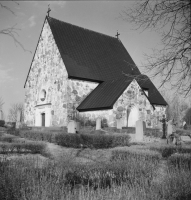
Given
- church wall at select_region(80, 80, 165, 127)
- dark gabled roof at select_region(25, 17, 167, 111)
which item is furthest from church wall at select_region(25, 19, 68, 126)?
church wall at select_region(80, 80, 165, 127)

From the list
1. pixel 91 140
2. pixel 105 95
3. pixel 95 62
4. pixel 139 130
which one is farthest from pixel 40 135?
pixel 95 62

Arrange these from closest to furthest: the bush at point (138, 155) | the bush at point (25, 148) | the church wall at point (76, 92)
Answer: the bush at point (138, 155) → the bush at point (25, 148) → the church wall at point (76, 92)

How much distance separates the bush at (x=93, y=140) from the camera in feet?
36.6

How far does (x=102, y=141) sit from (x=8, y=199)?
740 cm

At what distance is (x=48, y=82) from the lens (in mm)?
21109

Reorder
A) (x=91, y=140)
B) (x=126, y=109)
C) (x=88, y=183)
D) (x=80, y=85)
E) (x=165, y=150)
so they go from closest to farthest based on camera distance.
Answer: (x=88, y=183) < (x=165, y=150) < (x=91, y=140) < (x=126, y=109) < (x=80, y=85)

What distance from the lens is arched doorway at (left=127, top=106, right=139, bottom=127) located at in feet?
61.0

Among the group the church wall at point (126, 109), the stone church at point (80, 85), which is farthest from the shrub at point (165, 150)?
the church wall at point (126, 109)

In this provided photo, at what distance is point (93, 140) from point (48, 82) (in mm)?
11101

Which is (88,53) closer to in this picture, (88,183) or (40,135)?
(40,135)

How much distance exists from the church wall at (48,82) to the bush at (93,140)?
A: 24.9 ft

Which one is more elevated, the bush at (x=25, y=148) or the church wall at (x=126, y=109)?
the church wall at (x=126, y=109)

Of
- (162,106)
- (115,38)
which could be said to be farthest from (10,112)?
(162,106)

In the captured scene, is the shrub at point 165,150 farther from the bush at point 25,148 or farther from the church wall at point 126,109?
the church wall at point 126,109
